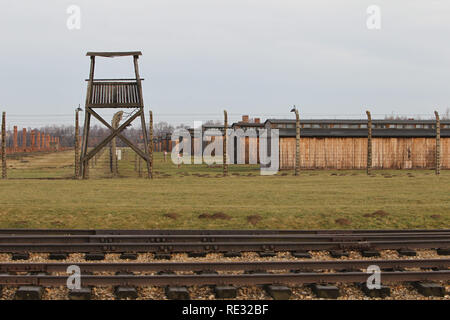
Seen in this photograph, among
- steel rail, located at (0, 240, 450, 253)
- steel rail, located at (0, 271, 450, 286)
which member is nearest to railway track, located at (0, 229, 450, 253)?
steel rail, located at (0, 240, 450, 253)

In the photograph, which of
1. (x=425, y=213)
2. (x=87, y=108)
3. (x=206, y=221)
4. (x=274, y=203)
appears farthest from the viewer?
(x=87, y=108)

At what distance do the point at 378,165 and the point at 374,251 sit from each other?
101ft

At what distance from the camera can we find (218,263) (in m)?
8.50

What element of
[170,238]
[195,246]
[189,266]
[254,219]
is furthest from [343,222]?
[189,266]

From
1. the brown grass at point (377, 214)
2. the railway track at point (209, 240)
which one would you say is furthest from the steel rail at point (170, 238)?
the brown grass at point (377, 214)

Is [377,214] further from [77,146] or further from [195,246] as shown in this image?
[77,146]

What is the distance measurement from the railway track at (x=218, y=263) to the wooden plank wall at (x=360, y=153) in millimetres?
26254

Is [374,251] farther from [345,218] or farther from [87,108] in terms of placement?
[87,108]

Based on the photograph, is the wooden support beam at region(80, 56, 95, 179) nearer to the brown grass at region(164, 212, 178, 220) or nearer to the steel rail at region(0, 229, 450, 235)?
the brown grass at region(164, 212, 178, 220)

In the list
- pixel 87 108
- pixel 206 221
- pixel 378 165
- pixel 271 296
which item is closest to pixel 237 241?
pixel 206 221

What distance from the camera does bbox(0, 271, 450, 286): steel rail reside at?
7.54 metres

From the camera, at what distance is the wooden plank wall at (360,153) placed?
38219 mm

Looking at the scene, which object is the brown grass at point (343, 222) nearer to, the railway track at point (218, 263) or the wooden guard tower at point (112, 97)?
the railway track at point (218, 263)
